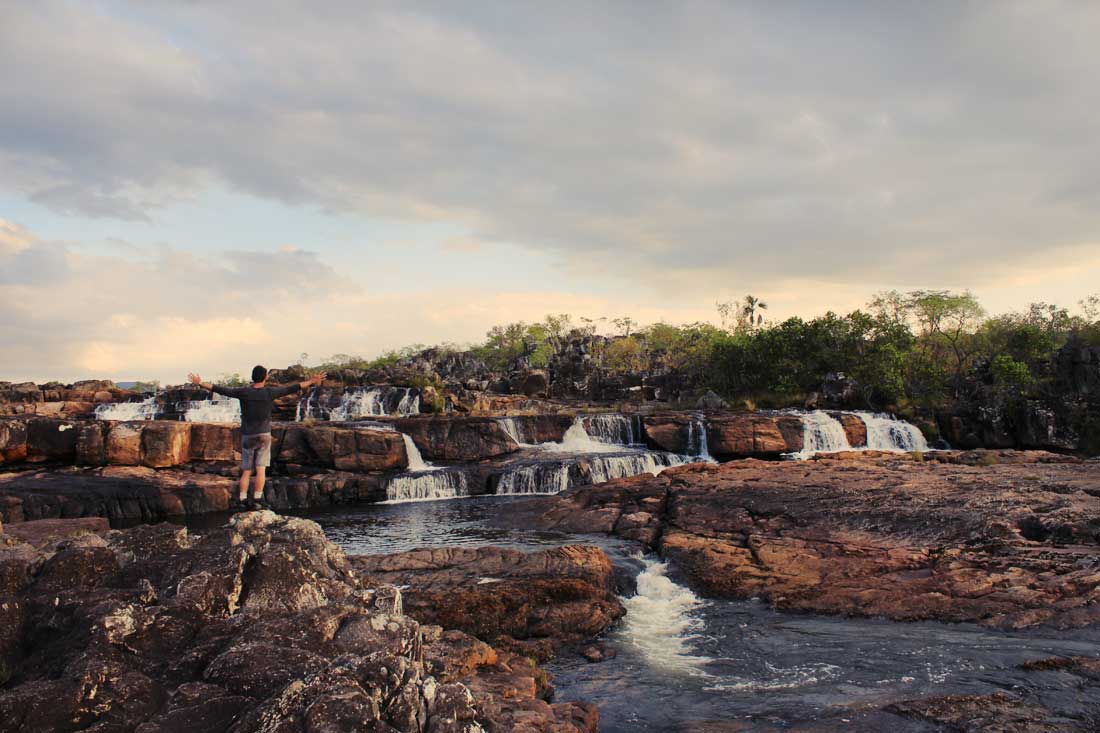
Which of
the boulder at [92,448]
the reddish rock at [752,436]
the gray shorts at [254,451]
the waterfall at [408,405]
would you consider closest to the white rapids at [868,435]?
the reddish rock at [752,436]

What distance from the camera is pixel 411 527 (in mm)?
20047

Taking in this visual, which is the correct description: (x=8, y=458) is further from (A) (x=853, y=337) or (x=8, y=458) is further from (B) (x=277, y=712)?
(A) (x=853, y=337)

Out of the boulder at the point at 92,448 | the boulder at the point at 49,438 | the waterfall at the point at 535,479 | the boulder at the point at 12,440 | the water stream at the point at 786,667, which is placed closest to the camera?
the water stream at the point at 786,667

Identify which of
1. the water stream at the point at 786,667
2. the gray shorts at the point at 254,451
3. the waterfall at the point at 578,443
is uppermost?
the gray shorts at the point at 254,451

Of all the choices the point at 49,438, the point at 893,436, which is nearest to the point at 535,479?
the point at 49,438

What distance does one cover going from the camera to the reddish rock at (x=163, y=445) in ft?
84.8

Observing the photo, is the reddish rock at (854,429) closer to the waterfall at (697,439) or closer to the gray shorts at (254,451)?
the waterfall at (697,439)

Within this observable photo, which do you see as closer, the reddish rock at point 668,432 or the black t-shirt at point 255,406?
the black t-shirt at point 255,406

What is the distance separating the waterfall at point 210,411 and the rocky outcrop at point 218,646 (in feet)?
108

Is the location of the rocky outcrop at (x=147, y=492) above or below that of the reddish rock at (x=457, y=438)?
below

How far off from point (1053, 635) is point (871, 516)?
17.6 ft

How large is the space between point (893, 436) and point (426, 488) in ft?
75.1

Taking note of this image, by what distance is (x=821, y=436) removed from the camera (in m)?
31.1

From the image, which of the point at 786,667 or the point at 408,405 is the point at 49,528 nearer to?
the point at 786,667
